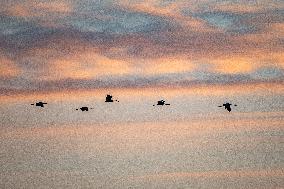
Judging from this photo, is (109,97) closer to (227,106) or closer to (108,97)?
(108,97)

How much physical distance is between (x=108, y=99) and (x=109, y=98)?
0.96ft

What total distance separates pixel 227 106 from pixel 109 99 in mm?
19718

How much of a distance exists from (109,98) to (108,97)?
73 centimetres

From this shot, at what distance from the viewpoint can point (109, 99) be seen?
97750 millimetres

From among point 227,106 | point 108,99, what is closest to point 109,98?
point 108,99

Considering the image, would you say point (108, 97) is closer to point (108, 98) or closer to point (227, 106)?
point (108, 98)

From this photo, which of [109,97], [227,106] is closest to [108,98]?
[109,97]

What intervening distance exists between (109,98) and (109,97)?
59 centimetres

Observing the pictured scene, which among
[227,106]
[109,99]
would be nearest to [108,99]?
[109,99]

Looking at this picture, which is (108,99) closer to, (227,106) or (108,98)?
(108,98)

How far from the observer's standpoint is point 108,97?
98.8m

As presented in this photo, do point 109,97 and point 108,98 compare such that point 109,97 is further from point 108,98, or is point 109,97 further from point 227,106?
point 227,106

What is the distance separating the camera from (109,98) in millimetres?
98062

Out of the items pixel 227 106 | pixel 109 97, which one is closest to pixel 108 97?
pixel 109 97
